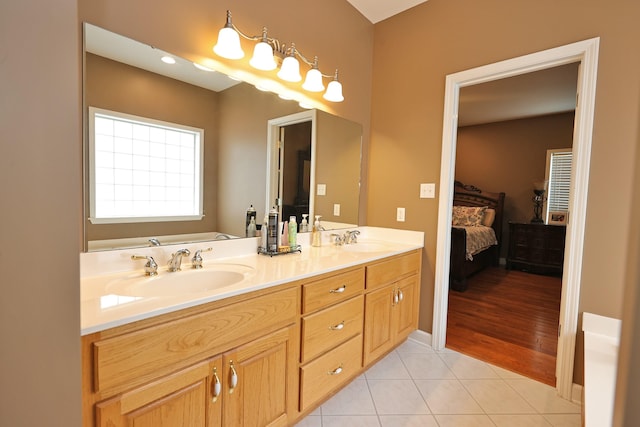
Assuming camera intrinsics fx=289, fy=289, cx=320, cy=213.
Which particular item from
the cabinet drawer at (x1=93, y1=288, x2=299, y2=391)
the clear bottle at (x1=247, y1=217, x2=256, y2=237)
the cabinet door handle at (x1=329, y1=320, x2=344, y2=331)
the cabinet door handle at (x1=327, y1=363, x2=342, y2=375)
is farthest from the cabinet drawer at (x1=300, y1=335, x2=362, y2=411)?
the clear bottle at (x1=247, y1=217, x2=256, y2=237)

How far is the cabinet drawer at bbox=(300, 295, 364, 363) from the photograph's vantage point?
4.55 ft

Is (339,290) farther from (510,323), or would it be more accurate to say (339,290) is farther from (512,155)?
(512,155)

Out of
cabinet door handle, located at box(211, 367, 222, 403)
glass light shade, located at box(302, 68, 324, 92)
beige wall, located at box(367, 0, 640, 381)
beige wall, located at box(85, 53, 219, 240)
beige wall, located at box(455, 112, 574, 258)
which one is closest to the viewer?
cabinet door handle, located at box(211, 367, 222, 403)

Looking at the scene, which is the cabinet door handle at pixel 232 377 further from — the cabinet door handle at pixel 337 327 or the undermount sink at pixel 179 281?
the cabinet door handle at pixel 337 327

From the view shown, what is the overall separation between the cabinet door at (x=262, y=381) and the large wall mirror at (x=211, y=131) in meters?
0.67

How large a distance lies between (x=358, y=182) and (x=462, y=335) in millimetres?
1627

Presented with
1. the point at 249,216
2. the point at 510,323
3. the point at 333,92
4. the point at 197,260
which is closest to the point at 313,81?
the point at 333,92

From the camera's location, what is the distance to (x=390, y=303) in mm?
2000

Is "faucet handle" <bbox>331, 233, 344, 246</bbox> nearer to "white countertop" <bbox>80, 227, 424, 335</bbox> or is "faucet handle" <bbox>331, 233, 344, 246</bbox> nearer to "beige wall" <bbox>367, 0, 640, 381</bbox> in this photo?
"white countertop" <bbox>80, 227, 424, 335</bbox>

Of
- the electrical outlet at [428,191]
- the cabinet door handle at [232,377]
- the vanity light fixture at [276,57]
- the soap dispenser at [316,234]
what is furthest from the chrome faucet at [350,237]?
the cabinet door handle at [232,377]

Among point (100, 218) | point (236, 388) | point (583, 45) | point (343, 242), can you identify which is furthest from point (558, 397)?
point (100, 218)

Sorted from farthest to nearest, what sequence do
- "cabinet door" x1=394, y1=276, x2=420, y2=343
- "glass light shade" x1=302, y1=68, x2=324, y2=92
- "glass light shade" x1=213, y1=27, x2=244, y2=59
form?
"cabinet door" x1=394, y1=276, x2=420, y2=343
"glass light shade" x1=302, y1=68, x2=324, y2=92
"glass light shade" x1=213, y1=27, x2=244, y2=59

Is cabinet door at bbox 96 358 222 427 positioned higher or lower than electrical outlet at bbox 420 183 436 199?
lower

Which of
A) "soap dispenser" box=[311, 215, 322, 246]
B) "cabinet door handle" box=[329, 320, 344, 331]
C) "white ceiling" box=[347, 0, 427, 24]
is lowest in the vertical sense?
"cabinet door handle" box=[329, 320, 344, 331]
